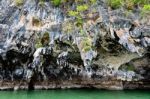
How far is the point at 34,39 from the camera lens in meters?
16.9

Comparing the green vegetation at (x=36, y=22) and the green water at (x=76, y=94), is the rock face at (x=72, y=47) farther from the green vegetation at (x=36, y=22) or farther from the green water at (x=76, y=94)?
the green water at (x=76, y=94)

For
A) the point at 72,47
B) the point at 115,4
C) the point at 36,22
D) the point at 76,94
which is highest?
the point at 115,4

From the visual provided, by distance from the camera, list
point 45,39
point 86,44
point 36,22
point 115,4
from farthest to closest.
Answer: point 36,22
point 45,39
point 115,4
point 86,44

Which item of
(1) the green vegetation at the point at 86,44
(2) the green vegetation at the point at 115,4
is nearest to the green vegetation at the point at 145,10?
(2) the green vegetation at the point at 115,4

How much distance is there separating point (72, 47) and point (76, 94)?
2225 millimetres

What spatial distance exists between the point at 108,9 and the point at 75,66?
3.16 m

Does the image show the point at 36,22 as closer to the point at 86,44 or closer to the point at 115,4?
the point at 86,44

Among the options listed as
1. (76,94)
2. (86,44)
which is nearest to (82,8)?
(86,44)

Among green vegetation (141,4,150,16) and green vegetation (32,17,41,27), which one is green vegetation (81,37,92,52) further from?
green vegetation (141,4,150,16)

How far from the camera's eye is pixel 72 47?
1652 cm

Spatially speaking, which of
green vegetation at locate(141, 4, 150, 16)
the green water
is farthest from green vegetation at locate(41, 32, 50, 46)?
green vegetation at locate(141, 4, 150, 16)

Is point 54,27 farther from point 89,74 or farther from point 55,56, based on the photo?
point 89,74

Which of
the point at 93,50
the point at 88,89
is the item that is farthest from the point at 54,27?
the point at 88,89

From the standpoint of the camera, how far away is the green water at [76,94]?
49.7ft
